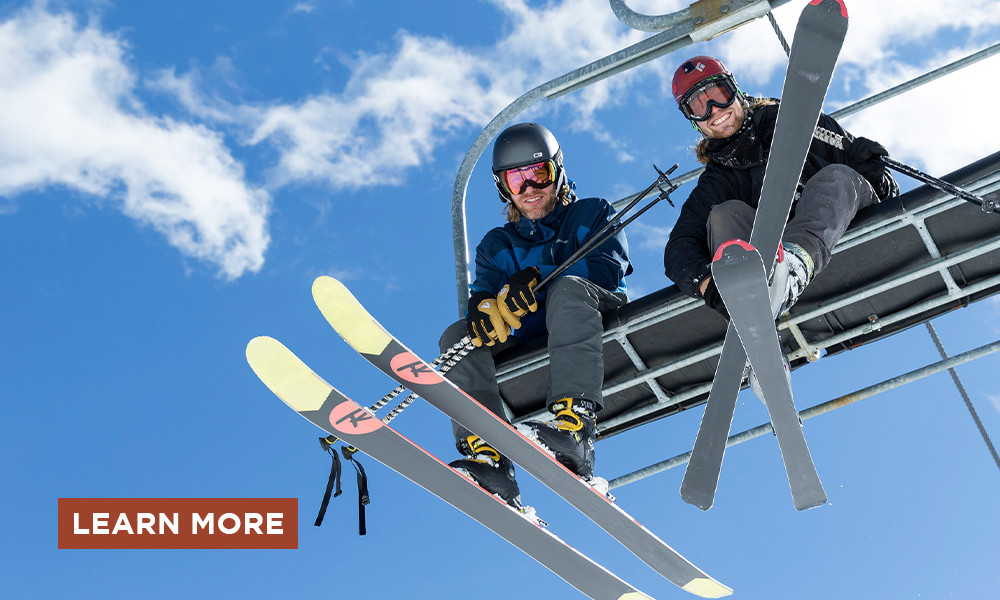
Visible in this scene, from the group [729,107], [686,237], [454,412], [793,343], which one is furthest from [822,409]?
[454,412]

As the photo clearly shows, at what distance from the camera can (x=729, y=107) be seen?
4926 millimetres

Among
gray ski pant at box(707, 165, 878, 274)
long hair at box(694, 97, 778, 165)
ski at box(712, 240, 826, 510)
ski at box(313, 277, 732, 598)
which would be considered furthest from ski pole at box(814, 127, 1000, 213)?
ski at box(313, 277, 732, 598)

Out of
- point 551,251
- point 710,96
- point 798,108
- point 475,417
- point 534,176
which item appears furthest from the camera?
point 534,176

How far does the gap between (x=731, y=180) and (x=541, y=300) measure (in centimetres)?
114

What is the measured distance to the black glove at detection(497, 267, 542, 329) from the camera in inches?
186

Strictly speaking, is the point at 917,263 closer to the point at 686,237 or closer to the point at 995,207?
the point at 995,207

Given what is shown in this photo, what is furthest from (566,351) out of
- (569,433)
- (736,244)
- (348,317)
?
(736,244)

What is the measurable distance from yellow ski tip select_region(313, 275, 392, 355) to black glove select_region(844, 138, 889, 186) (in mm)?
2414

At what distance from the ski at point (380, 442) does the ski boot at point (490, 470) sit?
0.31 feet

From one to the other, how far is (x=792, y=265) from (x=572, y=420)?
3.83 ft

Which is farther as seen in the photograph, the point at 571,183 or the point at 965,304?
the point at 571,183

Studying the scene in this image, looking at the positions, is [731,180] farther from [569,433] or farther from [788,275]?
[569,433]

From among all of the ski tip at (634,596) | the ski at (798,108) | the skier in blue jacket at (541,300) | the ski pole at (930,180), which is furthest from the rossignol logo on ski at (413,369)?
the ski pole at (930,180)

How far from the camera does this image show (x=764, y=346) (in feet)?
11.9
